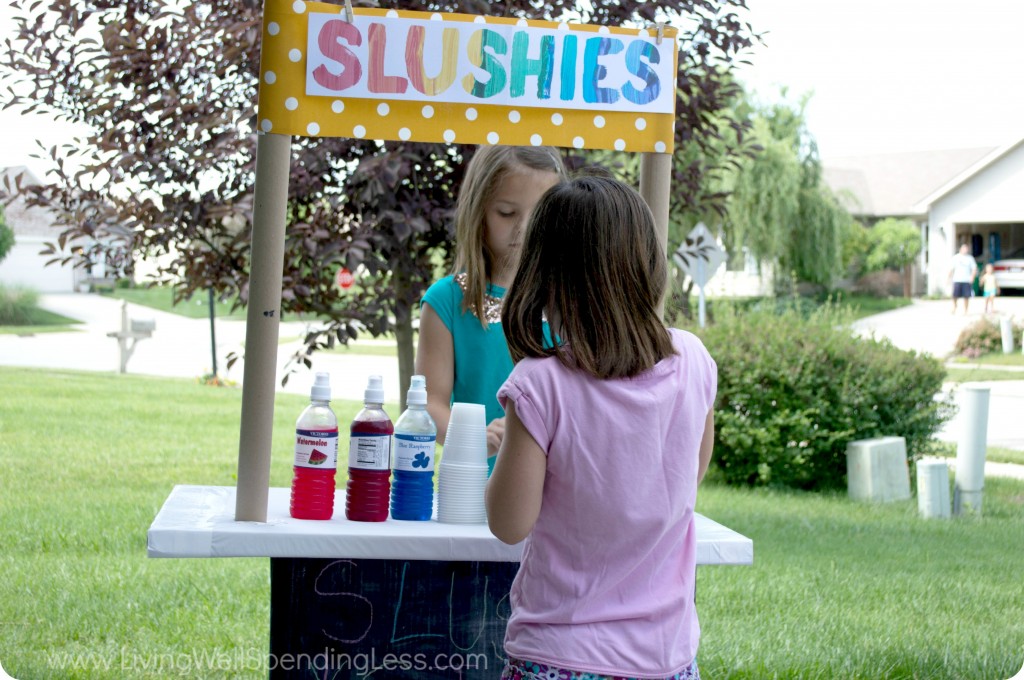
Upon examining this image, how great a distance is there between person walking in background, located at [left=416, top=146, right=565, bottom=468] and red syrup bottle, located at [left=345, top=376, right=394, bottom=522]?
277mm

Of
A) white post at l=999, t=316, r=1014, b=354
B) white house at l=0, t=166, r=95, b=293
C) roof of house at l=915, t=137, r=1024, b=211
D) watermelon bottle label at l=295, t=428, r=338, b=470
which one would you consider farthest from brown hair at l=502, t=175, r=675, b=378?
roof of house at l=915, t=137, r=1024, b=211

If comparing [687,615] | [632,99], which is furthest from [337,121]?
[687,615]

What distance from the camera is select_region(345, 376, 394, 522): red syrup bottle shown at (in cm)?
235

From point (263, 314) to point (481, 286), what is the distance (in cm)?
52

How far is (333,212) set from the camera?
4531mm

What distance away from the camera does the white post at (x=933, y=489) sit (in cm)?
763

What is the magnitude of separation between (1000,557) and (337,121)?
17.8 ft

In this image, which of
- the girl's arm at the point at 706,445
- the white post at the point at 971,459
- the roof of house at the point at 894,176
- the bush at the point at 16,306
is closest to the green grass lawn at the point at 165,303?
the bush at the point at 16,306

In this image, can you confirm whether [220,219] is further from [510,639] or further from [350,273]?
[510,639]

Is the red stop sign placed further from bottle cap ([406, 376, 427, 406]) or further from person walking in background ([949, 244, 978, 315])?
person walking in background ([949, 244, 978, 315])

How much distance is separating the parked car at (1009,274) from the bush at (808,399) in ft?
106

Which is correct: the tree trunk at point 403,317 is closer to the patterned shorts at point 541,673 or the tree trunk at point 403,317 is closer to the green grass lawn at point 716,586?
the green grass lawn at point 716,586

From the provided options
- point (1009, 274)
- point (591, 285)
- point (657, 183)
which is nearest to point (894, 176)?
point (1009, 274)

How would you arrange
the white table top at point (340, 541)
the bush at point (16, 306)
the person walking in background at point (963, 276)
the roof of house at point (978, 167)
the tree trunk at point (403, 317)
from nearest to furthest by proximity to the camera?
1. the white table top at point (340, 541)
2. the tree trunk at point (403, 317)
3. the bush at point (16, 306)
4. the person walking in background at point (963, 276)
5. the roof of house at point (978, 167)
